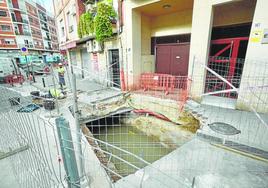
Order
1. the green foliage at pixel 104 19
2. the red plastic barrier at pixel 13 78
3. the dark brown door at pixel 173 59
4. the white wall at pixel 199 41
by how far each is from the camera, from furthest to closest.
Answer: the red plastic barrier at pixel 13 78 < the green foliage at pixel 104 19 < the dark brown door at pixel 173 59 < the white wall at pixel 199 41

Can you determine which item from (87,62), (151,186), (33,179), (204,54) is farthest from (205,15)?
(87,62)

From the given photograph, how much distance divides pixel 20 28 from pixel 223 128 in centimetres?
3590

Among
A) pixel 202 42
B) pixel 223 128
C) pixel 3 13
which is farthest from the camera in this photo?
pixel 3 13

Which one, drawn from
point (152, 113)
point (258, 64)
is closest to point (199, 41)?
point (258, 64)

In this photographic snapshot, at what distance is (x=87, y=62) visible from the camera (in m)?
12.1

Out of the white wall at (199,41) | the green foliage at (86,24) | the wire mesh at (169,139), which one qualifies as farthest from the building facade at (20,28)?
the white wall at (199,41)

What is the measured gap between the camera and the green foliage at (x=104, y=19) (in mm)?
6961

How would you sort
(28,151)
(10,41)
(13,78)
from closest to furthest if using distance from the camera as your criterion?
(28,151) → (13,78) → (10,41)

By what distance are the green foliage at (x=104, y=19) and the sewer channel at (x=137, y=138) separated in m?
4.35

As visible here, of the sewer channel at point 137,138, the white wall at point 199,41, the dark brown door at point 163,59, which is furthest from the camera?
the dark brown door at point 163,59

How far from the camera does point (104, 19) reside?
694cm

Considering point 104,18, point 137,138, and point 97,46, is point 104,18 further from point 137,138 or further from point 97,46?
point 137,138

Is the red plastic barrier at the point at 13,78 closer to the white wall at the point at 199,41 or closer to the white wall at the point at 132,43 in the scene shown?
the white wall at the point at 132,43

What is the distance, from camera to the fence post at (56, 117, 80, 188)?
125cm
